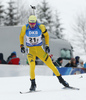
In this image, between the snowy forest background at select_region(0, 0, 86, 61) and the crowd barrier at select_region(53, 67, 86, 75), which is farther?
the snowy forest background at select_region(0, 0, 86, 61)

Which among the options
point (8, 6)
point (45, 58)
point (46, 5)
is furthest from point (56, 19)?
point (45, 58)

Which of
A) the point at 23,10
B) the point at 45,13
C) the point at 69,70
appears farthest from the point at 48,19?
the point at 69,70

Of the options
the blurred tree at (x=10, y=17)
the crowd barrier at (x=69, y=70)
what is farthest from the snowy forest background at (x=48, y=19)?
the crowd barrier at (x=69, y=70)

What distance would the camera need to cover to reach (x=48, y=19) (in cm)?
4369

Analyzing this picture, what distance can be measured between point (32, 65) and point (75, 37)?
2032 inches

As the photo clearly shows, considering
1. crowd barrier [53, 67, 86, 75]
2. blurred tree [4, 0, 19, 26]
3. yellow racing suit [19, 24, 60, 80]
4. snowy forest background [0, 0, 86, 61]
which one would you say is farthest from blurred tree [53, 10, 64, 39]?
yellow racing suit [19, 24, 60, 80]

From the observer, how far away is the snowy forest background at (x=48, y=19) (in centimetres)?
4303

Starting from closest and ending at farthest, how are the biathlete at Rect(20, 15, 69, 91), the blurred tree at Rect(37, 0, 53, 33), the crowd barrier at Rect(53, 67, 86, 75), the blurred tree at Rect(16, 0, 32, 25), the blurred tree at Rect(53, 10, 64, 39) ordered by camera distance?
the biathlete at Rect(20, 15, 69, 91), the crowd barrier at Rect(53, 67, 86, 75), the blurred tree at Rect(37, 0, 53, 33), the blurred tree at Rect(53, 10, 64, 39), the blurred tree at Rect(16, 0, 32, 25)

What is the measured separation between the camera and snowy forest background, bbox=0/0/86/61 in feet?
141

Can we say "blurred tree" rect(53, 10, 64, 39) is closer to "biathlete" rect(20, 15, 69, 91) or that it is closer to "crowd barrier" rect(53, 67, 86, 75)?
"crowd barrier" rect(53, 67, 86, 75)

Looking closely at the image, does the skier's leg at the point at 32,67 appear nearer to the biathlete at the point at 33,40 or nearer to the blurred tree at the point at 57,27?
the biathlete at the point at 33,40

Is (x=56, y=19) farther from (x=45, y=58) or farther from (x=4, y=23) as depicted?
(x=45, y=58)

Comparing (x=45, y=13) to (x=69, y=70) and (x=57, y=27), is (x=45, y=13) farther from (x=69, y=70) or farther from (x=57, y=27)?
(x=69, y=70)

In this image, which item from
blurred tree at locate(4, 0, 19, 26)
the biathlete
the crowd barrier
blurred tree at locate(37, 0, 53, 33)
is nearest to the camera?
the biathlete
